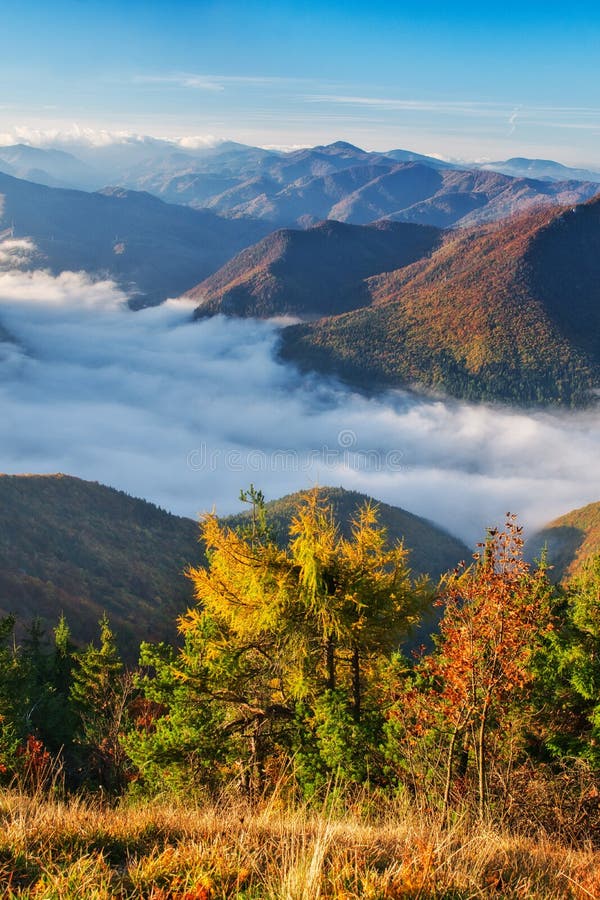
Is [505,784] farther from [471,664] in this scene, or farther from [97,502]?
[97,502]

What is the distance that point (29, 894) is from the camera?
15.0 feet

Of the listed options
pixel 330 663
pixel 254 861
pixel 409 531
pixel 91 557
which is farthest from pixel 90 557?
pixel 254 861

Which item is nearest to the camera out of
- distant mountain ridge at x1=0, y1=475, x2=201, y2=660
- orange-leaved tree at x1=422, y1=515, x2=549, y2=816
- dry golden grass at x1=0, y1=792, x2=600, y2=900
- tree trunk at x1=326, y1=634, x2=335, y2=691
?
dry golden grass at x1=0, y1=792, x2=600, y2=900

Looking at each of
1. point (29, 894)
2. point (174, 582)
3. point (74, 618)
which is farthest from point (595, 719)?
point (174, 582)

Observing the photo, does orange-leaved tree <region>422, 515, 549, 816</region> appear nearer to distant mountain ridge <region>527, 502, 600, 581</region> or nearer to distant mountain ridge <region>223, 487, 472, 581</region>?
distant mountain ridge <region>223, 487, 472, 581</region>

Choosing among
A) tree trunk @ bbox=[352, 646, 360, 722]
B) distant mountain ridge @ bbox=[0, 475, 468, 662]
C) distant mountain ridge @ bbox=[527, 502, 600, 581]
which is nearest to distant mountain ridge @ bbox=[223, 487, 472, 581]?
distant mountain ridge @ bbox=[527, 502, 600, 581]

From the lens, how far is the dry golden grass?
4652 millimetres

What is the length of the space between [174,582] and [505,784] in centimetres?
8963

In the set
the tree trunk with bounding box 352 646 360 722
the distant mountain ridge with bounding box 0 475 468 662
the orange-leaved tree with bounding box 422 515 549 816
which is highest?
the orange-leaved tree with bounding box 422 515 549 816

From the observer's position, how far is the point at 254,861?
511 cm

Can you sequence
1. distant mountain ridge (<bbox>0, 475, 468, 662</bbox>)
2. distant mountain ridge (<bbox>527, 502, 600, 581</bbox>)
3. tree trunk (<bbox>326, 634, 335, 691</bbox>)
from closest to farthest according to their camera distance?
tree trunk (<bbox>326, 634, 335, 691</bbox>) → distant mountain ridge (<bbox>0, 475, 468, 662</bbox>) → distant mountain ridge (<bbox>527, 502, 600, 581</bbox>)

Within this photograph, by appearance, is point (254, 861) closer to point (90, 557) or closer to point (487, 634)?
point (487, 634)

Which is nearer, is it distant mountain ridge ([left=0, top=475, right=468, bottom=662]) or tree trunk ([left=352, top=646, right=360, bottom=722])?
tree trunk ([left=352, top=646, right=360, bottom=722])

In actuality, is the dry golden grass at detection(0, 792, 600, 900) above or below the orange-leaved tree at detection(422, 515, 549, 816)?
below
